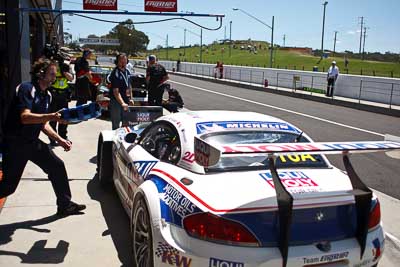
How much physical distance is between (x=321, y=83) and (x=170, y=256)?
23.5 meters

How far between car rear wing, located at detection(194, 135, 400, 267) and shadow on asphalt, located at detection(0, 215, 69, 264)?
1943 millimetres

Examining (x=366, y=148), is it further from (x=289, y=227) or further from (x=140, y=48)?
(x=140, y=48)

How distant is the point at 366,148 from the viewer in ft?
9.95

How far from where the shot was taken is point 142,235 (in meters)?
3.51

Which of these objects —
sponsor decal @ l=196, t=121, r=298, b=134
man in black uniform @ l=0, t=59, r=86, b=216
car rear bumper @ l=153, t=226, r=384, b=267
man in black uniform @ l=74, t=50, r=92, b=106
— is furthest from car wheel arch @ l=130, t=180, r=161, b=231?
man in black uniform @ l=74, t=50, r=92, b=106

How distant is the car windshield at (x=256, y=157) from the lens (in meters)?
3.57

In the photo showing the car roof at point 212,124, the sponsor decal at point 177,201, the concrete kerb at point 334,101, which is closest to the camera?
the sponsor decal at point 177,201

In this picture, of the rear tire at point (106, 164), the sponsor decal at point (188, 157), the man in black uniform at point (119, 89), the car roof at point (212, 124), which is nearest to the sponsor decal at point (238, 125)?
the car roof at point (212, 124)

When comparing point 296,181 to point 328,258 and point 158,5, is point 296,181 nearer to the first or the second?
point 328,258

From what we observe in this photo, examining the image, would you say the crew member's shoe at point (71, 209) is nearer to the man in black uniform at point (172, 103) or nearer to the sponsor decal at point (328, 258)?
the sponsor decal at point (328, 258)

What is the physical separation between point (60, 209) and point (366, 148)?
11.5 ft

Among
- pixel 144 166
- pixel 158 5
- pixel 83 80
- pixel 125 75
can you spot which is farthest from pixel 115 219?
pixel 158 5

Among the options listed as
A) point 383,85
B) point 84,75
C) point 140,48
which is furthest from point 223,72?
point 140,48

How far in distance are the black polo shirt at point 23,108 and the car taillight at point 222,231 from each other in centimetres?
244
